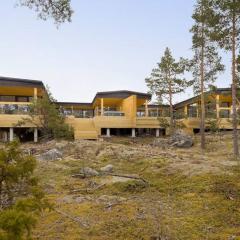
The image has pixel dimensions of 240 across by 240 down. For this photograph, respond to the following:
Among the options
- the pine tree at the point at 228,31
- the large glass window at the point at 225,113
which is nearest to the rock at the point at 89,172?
the pine tree at the point at 228,31

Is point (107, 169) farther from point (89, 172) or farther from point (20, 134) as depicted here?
point (20, 134)

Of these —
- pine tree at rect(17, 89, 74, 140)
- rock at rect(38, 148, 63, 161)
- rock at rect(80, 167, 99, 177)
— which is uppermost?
pine tree at rect(17, 89, 74, 140)

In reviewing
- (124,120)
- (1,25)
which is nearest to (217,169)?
(1,25)

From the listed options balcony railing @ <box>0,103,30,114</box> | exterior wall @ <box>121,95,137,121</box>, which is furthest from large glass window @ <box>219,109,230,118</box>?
balcony railing @ <box>0,103,30,114</box>

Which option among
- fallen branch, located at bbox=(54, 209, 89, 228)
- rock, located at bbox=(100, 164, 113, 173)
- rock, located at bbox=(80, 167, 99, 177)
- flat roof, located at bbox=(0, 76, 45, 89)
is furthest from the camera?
flat roof, located at bbox=(0, 76, 45, 89)

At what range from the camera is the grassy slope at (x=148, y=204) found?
27.6 feet

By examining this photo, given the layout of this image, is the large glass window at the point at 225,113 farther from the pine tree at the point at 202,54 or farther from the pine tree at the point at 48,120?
the pine tree at the point at 48,120

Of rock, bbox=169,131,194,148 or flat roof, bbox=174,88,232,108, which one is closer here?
rock, bbox=169,131,194,148

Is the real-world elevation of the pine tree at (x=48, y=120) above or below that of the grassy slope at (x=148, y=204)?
above

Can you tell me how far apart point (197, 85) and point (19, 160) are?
25.7 meters

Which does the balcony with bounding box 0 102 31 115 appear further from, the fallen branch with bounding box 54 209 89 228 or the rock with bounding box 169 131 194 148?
the fallen branch with bounding box 54 209 89 228

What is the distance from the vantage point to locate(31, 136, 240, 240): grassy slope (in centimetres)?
841

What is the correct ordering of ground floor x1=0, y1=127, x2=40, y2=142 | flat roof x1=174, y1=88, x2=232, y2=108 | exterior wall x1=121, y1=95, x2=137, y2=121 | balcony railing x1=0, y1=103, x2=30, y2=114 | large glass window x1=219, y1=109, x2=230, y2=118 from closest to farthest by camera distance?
balcony railing x1=0, y1=103, x2=30, y2=114, flat roof x1=174, y1=88, x2=232, y2=108, ground floor x1=0, y1=127, x2=40, y2=142, exterior wall x1=121, y1=95, x2=137, y2=121, large glass window x1=219, y1=109, x2=230, y2=118

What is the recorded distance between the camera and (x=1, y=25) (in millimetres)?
9383
